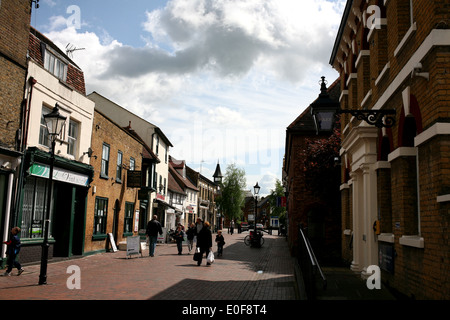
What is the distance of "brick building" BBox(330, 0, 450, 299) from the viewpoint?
20.7 ft

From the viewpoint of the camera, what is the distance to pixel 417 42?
287 inches

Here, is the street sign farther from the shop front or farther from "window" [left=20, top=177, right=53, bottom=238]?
"window" [left=20, top=177, right=53, bottom=238]

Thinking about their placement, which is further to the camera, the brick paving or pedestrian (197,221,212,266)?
pedestrian (197,221,212,266)

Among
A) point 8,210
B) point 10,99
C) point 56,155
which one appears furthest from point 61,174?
point 10,99

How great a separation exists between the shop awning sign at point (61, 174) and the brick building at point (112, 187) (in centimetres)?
131

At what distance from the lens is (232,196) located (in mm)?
78750

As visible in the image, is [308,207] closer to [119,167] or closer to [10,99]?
[119,167]

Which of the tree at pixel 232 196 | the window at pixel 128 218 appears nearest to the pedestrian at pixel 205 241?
the window at pixel 128 218

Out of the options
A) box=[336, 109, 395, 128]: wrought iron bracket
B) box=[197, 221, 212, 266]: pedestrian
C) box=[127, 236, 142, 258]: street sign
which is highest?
box=[336, 109, 395, 128]: wrought iron bracket

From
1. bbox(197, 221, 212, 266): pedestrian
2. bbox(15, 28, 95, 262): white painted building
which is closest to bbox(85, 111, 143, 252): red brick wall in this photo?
bbox(15, 28, 95, 262): white painted building

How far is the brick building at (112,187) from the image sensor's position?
20.0 meters

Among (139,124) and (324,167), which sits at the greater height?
(139,124)

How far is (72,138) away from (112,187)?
17.3 ft

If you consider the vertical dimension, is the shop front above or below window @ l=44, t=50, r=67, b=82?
below
